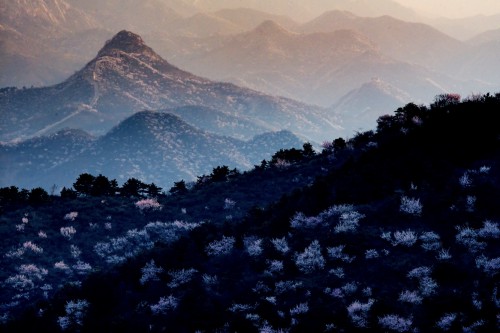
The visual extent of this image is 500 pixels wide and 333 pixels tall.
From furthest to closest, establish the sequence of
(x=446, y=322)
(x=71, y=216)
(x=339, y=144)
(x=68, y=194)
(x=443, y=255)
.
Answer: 1. (x=68, y=194)
2. (x=339, y=144)
3. (x=71, y=216)
4. (x=443, y=255)
5. (x=446, y=322)

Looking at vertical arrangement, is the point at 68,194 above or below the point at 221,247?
above

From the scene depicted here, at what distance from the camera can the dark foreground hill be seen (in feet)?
53.0

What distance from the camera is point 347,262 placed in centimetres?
1869

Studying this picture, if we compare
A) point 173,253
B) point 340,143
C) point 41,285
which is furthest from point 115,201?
point 173,253

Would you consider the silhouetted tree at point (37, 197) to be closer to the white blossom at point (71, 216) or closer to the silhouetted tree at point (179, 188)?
the white blossom at point (71, 216)

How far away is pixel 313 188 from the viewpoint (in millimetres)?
24922

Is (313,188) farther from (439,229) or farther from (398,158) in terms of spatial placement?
(439,229)

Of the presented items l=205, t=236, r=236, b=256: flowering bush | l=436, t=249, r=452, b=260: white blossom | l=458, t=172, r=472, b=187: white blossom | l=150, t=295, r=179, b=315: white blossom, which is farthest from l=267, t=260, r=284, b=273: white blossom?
l=458, t=172, r=472, b=187: white blossom

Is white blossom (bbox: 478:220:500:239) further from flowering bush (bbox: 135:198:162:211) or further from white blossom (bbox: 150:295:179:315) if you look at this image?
flowering bush (bbox: 135:198:162:211)

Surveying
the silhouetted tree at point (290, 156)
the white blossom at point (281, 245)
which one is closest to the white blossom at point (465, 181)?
the white blossom at point (281, 245)

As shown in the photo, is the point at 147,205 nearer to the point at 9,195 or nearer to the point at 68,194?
the point at 68,194

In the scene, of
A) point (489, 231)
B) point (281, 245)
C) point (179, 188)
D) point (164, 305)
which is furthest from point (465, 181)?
point (179, 188)

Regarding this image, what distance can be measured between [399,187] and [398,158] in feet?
7.21

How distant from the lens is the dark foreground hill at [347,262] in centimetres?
A: 1614
